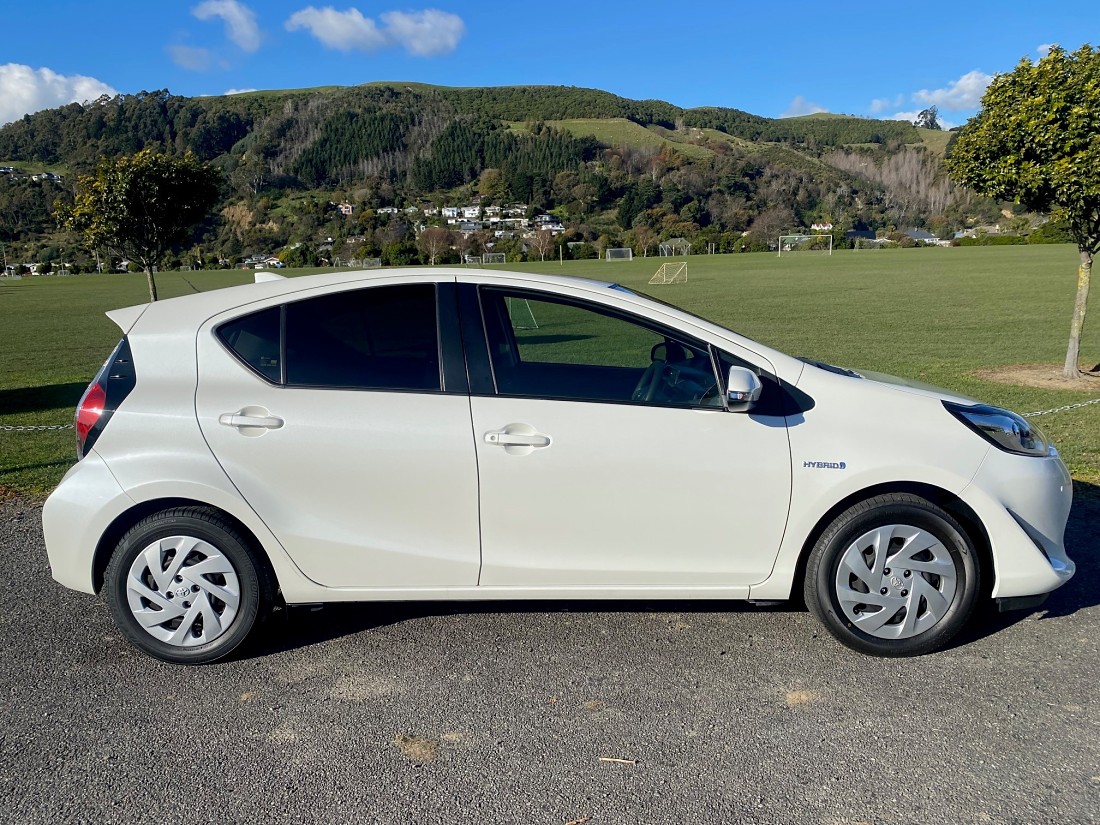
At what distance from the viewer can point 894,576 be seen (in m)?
3.67

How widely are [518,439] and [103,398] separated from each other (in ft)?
5.92

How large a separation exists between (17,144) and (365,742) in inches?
7964

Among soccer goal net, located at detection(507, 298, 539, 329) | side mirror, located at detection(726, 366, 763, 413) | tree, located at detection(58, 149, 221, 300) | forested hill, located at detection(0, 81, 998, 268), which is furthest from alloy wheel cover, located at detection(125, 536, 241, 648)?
forested hill, located at detection(0, 81, 998, 268)

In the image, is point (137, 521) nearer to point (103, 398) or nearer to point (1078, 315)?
point (103, 398)

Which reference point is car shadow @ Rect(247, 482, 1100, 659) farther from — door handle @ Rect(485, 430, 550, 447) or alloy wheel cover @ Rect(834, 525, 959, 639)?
door handle @ Rect(485, 430, 550, 447)

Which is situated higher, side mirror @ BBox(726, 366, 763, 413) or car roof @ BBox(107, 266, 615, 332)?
car roof @ BBox(107, 266, 615, 332)

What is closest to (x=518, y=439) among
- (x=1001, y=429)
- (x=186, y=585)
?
(x=186, y=585)

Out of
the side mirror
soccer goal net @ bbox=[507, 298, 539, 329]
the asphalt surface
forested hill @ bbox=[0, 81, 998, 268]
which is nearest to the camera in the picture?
the asphalt surface

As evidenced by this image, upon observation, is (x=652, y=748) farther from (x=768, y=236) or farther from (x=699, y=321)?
(x=768, y=236)

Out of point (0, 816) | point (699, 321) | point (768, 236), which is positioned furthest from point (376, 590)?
point (768, 236)

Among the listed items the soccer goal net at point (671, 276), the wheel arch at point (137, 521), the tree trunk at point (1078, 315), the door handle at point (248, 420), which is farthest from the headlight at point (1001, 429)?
the soccer goal net at point (671, 276)

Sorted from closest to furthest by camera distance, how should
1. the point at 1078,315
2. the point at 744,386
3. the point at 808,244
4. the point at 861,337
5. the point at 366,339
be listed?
the point at 744,386
the point at 366,339
the point at 1078,315
the point at 861,337
the point at 808,244

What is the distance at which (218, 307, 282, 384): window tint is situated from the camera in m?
3.72

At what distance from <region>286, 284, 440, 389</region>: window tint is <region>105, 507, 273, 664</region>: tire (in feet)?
2.42
